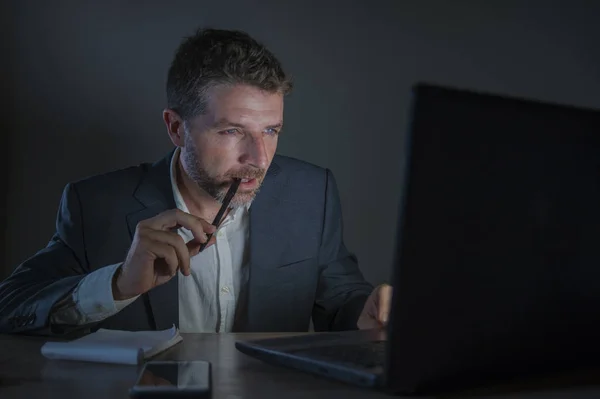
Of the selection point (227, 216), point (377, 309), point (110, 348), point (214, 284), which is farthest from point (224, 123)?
point (110, 348)

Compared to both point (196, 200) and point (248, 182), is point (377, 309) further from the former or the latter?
point (196, 200)

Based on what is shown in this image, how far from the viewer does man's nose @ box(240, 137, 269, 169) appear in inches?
63.0

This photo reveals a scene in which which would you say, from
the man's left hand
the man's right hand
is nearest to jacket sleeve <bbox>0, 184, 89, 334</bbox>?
the man's right hand

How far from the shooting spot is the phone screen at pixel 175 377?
2.27 ft

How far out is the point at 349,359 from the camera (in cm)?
80

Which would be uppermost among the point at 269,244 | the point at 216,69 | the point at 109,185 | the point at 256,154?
the point at 216,69

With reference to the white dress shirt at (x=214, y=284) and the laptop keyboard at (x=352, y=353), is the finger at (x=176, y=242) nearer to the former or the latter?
the laptop keyboard at (x=352, y=353)

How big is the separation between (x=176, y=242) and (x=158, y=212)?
0.51m

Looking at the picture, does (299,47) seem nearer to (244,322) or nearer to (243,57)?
(243,57)

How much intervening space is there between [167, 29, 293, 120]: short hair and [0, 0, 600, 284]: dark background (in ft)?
1.60

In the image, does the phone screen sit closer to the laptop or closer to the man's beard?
the laptop

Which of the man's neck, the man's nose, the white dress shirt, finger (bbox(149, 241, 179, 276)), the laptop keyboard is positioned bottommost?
the white dress shirt

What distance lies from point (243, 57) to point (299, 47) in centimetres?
66

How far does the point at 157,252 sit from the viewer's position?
118 centimetres
